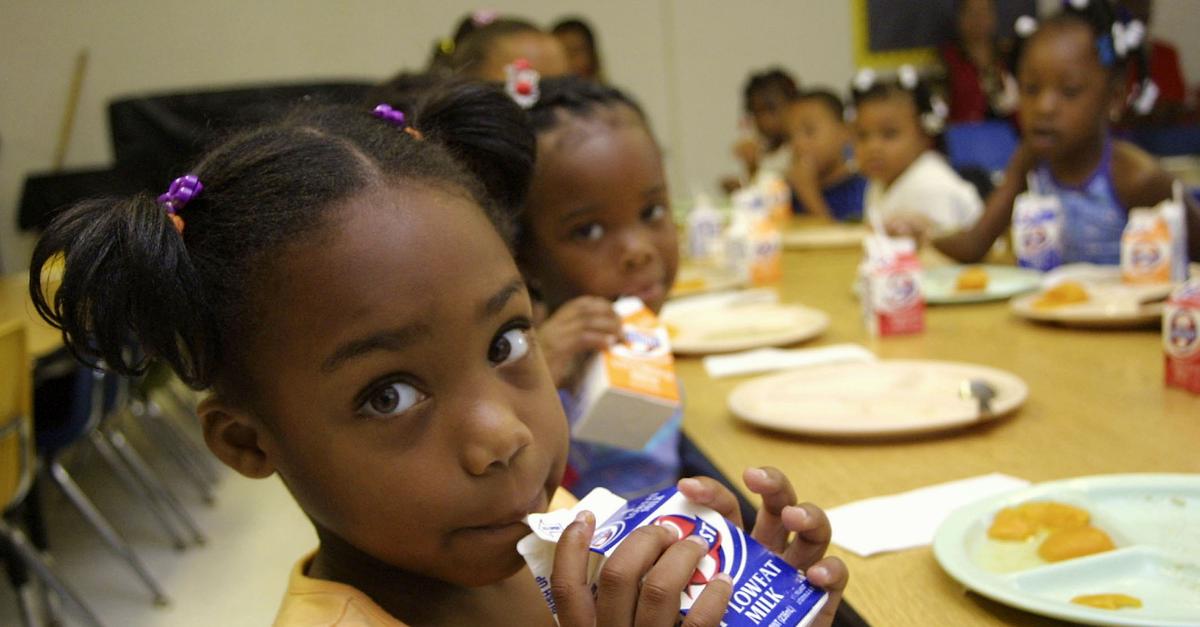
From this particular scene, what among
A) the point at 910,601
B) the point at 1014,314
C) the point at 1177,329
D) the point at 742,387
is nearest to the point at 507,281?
the point at 910,601

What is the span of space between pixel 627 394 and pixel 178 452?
3.68m

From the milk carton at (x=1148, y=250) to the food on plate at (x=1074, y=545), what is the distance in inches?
44.8

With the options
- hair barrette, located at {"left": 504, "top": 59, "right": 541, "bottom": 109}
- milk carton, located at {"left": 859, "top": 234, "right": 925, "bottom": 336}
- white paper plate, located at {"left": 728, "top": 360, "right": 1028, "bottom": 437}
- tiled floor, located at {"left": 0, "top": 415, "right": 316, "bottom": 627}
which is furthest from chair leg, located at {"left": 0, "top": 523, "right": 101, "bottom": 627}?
milk carton, located at {"left": 859, "top": 234, "right": 925, "bottom": 336}

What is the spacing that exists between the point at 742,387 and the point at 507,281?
778 millimetres

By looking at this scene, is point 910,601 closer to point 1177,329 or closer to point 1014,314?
point 1177,329

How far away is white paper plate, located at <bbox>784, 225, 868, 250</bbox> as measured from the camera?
3.18 m

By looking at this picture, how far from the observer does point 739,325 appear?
7.09 feet

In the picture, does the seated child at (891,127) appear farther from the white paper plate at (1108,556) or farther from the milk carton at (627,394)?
the white paper plate at (1108,556)

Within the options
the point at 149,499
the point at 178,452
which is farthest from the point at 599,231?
the point at 178,452

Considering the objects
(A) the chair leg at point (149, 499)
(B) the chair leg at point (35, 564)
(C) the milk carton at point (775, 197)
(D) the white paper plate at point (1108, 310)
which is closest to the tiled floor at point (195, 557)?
(A) the chair leg at point (149, 499)

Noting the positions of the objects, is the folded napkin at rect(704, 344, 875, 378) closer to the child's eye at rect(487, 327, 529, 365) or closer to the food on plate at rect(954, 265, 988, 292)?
the food on plate at rect(954, 265, 988, 292)

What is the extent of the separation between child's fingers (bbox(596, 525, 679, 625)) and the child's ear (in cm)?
31

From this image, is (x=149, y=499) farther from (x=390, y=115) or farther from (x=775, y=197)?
(x=390, y=115)

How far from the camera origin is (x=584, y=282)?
5.73 feet
